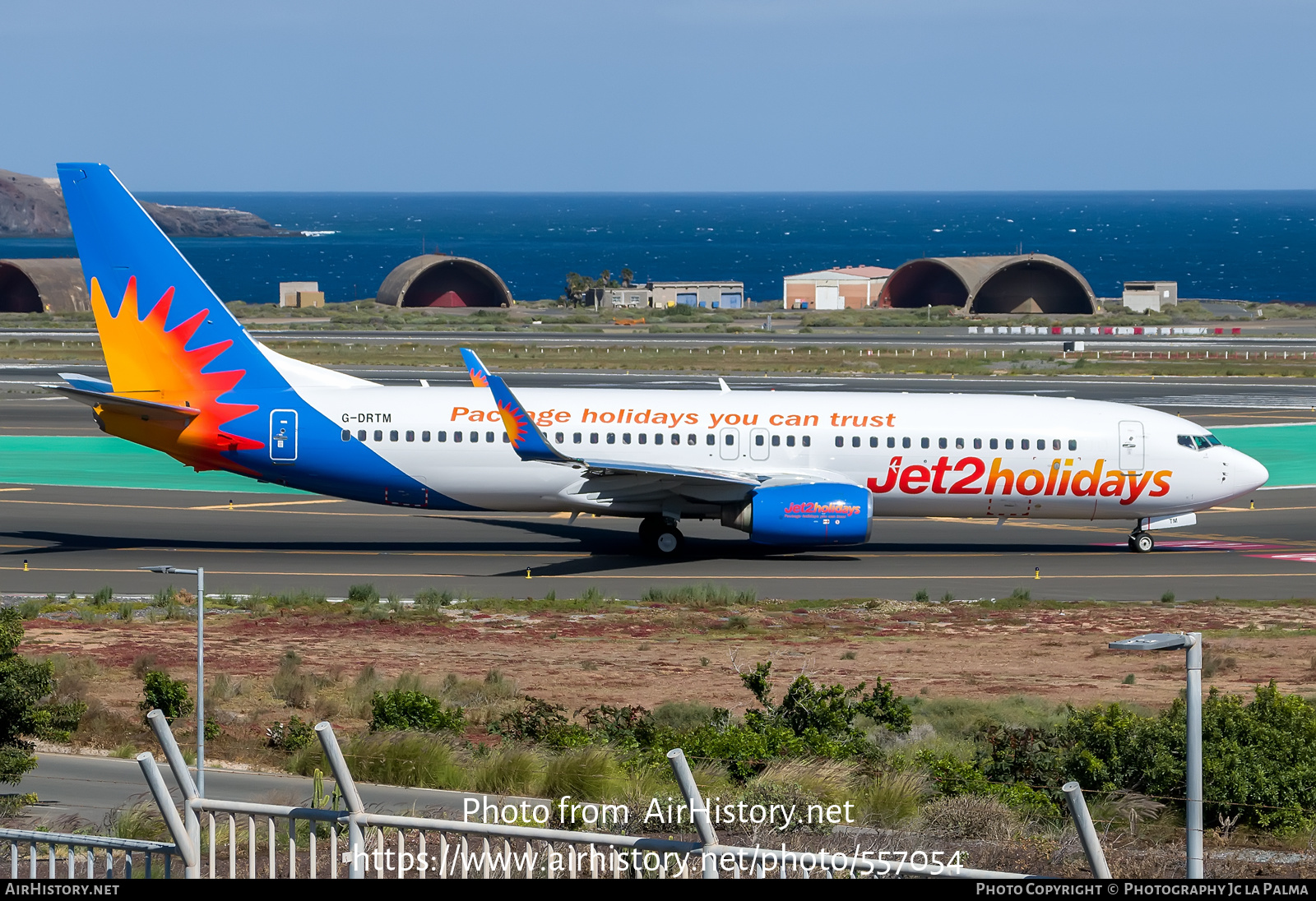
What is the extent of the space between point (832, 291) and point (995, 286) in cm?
1512

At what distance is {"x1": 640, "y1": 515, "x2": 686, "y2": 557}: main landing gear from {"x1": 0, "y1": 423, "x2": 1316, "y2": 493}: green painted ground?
13381 millimetres

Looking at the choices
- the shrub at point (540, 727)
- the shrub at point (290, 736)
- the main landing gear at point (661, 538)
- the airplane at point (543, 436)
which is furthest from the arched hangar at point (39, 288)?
the shrub at point (540, 727)

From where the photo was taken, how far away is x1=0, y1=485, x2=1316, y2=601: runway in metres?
35.5

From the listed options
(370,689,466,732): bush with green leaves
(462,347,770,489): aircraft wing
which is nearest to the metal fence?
(370,689,466,732): bush with green leaves

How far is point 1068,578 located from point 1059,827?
21348 mm

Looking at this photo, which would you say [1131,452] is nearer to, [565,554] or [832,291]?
[565,554]

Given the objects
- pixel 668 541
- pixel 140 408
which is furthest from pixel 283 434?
pixel 668 541

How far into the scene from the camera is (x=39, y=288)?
427ft

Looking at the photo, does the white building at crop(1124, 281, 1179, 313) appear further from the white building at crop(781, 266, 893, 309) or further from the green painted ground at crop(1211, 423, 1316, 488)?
the green painted ground at crop(1211, 423, 1316, 488)

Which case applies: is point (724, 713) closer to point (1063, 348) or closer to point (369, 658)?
point (369, 658)

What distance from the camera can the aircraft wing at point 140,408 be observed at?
3625cm

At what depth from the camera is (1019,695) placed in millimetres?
25453

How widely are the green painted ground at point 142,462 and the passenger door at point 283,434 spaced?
9.70 meters
